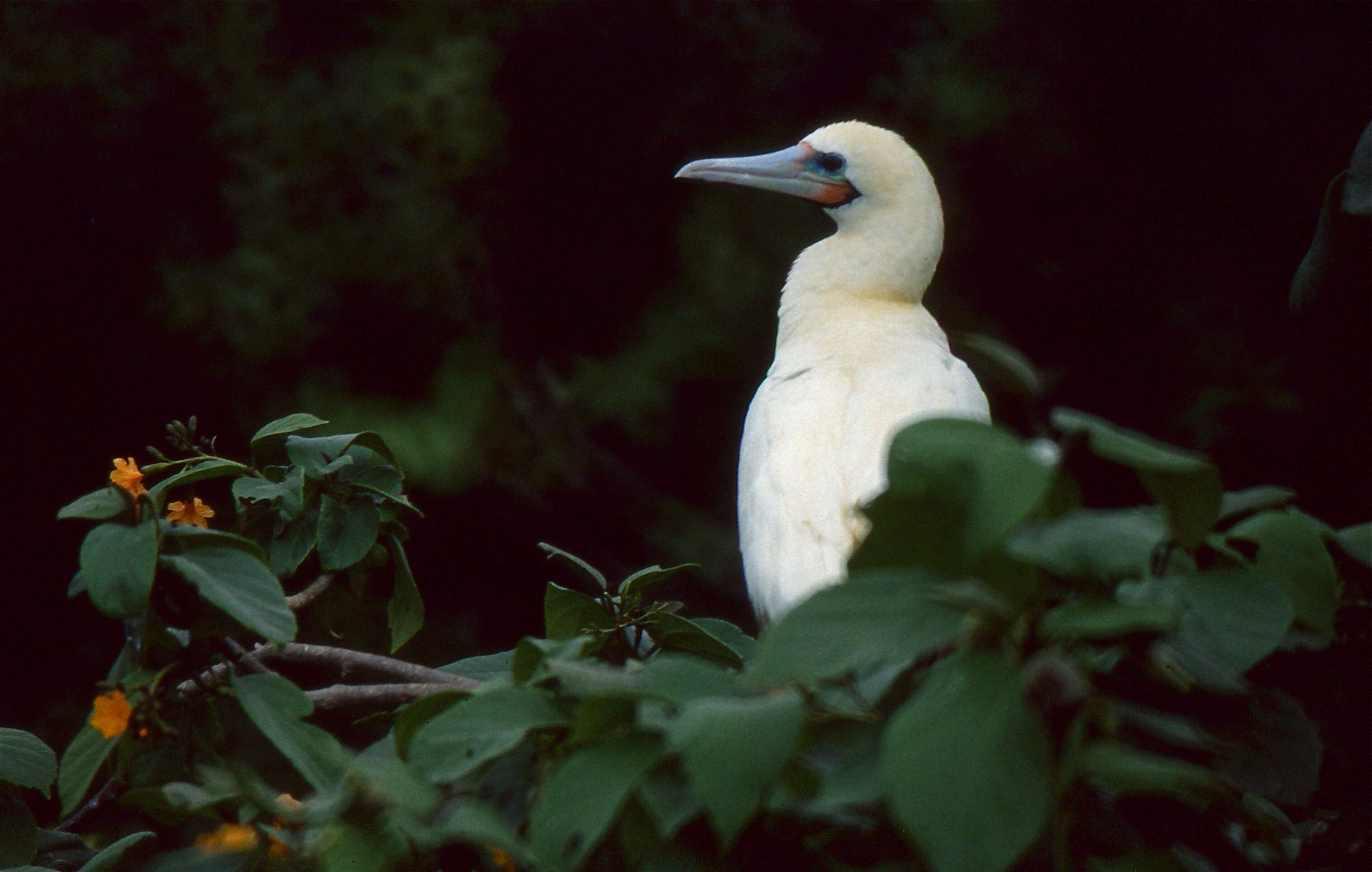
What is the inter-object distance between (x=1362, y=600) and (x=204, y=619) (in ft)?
2.35

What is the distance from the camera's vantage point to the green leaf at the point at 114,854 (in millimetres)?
729

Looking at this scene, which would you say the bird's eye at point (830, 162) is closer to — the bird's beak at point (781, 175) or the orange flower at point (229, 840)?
the bird's beak at point (781, 175)

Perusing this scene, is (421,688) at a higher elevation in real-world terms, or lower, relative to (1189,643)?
lower

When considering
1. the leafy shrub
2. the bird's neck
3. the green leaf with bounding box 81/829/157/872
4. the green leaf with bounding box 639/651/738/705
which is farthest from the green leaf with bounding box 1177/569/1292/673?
the bird's neck

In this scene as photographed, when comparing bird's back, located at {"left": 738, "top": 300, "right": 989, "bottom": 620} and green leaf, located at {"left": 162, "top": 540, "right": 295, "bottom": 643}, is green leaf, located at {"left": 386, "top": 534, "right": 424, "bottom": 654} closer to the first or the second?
green leaf, located at {"left": 162, "top": 540, "right": 295, "bottom": 643}

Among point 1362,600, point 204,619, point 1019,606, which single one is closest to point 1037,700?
point 1019,606

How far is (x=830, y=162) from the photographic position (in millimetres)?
2268

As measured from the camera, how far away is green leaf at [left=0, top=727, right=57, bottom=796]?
2.93 feet

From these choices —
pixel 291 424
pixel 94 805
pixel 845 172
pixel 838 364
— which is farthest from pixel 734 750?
pixel 845 172

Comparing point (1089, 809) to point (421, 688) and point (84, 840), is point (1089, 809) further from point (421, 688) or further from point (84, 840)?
point (84, 840)

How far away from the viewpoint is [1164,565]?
0.60 metres

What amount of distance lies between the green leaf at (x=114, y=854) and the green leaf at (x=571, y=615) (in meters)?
0.34

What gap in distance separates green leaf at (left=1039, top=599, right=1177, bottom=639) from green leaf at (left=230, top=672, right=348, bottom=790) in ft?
1.35

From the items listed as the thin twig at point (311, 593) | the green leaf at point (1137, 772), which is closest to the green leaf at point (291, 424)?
the thin twig at point (311, 593)
